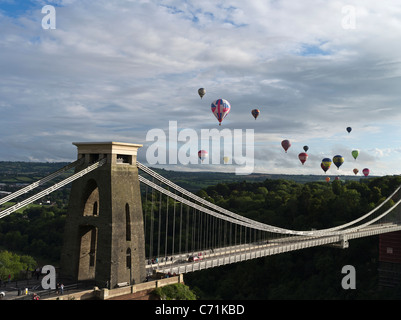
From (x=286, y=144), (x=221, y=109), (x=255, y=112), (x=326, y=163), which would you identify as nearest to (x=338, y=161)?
(x=326, y=163)

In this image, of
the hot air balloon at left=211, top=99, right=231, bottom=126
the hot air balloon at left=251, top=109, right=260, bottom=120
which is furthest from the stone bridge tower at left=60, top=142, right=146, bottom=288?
the hot air balloon at left=251, top=109, right=260, bottom=120

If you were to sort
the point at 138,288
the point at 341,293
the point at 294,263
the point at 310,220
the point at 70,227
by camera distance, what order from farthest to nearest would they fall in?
1. the point at 310,220
2. the point at 294,263
3. the point at 341,293
4. the point at 70,227
5. the point at 138,288

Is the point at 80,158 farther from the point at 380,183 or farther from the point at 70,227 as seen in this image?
the point at 380,183

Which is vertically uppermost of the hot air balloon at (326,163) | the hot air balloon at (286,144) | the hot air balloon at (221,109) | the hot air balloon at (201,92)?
the hot air balloon at (201,92)

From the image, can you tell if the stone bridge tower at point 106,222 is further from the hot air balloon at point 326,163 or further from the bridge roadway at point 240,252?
the hot air balloon at point 326,163

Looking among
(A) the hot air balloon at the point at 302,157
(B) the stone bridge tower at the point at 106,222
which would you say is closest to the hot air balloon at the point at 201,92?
(B) the stone bridge tower at the point at 106,222

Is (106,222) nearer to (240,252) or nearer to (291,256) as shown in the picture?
(240,252)
